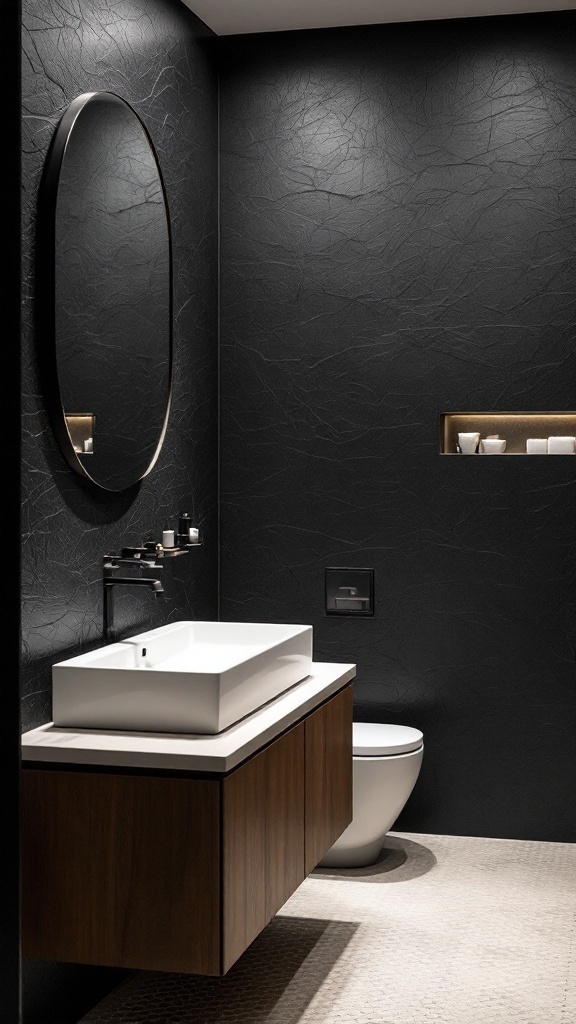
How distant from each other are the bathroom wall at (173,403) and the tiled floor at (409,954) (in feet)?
1.14

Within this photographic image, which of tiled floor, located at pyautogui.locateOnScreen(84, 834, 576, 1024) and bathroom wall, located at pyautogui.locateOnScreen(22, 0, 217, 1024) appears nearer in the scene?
bathroom wall, located at pyautogui.locateOnScreen(22, 0, 217, 1024)

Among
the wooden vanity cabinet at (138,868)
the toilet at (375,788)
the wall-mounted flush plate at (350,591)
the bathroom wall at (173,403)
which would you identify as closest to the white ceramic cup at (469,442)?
the wall-mounted flush plate at (350,591)

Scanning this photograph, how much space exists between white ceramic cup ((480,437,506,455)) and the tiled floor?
143 cm

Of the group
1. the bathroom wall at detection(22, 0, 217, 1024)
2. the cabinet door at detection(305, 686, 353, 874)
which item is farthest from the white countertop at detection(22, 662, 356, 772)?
the cabinet door at detection(305, 686, 353, 874)

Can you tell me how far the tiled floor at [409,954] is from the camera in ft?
9.25

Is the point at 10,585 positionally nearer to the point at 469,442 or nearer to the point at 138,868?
the point at 138,868

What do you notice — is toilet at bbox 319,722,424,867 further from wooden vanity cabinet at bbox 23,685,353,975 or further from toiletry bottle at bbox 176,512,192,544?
wooden vanity cabinet at bbox 23,685,353,975

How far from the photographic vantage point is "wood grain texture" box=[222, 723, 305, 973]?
7.70 ft

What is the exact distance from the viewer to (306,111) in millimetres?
4168

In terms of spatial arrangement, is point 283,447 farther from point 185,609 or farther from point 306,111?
point 306,111

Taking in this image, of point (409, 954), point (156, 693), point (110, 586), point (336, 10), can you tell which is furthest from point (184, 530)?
point (336, 10)

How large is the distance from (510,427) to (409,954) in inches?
75.1

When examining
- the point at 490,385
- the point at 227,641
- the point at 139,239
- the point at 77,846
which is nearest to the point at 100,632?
the point at 227,641

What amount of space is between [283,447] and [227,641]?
1.06m
